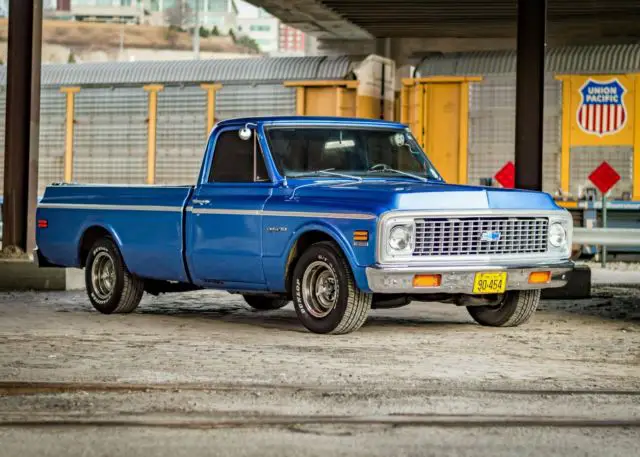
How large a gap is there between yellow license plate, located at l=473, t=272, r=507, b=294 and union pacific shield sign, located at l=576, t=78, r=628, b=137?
13.0 meters

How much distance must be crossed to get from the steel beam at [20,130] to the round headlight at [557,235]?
25.8 feet

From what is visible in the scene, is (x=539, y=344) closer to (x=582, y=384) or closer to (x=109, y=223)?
(x=582, y=384)

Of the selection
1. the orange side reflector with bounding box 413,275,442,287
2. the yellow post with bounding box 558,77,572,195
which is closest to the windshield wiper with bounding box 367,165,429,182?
the orange side reflector with bounding box 413,275,442,287

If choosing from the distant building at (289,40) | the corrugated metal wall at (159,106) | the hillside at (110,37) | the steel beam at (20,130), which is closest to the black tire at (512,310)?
the steel beam at (20,130)

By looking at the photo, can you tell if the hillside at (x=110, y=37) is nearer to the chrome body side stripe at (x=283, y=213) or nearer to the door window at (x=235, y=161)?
the door window at (x=235, y=161)

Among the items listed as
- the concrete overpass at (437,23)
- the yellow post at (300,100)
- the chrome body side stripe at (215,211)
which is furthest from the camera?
the concrete overpass at (437,23)

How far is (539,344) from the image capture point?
388 inches

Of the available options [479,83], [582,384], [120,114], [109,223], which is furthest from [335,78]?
[582,384]

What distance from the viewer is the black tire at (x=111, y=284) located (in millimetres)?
11992

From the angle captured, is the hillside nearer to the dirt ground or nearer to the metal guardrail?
the metal guardrail

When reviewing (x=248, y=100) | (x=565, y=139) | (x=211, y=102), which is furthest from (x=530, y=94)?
(x=211, y=102)

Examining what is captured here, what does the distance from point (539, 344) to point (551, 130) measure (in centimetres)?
1345

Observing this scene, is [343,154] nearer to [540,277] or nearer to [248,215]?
[248,215]

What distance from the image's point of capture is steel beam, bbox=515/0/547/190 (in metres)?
14.3
